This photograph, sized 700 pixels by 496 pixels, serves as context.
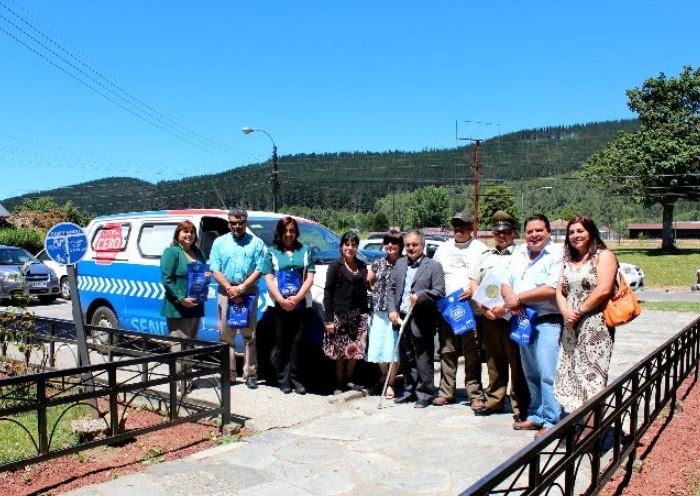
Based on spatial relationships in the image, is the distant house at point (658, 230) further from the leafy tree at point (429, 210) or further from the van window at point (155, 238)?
the van window at point (155, 238)

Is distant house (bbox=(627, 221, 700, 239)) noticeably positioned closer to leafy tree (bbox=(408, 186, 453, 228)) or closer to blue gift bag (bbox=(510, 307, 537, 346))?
leafy tree (bbox=(408, 186, 453, 228))

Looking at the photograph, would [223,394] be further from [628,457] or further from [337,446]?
[628,457]

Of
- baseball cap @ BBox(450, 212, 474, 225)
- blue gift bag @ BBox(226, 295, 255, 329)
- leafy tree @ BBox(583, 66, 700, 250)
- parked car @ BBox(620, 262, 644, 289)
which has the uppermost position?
leafy tree @ BBox(583, 66, 700, 250)

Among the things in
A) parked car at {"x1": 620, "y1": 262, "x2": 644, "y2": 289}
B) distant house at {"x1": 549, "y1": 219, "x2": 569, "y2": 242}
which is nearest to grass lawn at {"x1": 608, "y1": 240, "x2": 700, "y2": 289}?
parked car at {"x1": 620, "y1": 262, "x2": 644, "y2": 289}

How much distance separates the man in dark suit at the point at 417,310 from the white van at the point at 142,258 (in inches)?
49.9

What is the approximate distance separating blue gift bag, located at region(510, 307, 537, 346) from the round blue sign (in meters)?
3.84

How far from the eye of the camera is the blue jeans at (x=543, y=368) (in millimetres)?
5398

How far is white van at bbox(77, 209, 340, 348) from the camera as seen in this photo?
8281 mm

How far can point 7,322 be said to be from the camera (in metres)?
7.14

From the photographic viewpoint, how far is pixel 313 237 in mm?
8984

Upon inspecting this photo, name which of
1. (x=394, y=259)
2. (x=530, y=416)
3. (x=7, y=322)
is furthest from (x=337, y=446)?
(x=7, y=322)

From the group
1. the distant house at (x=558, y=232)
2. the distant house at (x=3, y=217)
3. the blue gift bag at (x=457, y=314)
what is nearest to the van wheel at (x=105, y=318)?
the blue gift bag at (x=457, y=314)

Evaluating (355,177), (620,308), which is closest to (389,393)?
(620,308)

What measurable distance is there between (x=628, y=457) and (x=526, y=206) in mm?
134412
